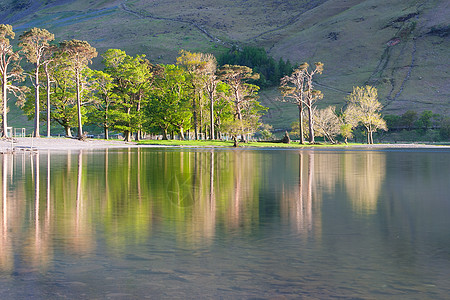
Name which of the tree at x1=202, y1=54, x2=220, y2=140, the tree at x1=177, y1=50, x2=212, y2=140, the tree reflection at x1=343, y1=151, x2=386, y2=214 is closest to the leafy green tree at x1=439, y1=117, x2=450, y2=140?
the tree at x1=202, y1=54, x2=220, y2=140

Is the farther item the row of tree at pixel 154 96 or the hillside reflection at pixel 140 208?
the row of tree at pixel 154 96

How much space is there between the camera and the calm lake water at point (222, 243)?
728cm

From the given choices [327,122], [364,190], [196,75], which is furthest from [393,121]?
[364,190]

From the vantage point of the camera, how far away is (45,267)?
8.20 m

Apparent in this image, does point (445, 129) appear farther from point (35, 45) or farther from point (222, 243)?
point (222, 243)

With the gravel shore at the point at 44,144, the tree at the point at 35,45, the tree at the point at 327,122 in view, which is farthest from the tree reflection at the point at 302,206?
the tree at the point at 327,122

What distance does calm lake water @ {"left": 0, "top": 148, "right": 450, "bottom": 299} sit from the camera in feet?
23.9

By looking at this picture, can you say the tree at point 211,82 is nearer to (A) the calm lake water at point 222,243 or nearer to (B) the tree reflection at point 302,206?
(B) the tree reflection at point 302,206

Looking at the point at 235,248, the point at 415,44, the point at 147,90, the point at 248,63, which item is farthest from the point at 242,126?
the point at 415,44

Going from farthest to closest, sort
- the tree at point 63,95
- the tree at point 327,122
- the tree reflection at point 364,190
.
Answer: the tree at point 327,122, the tree at point 63,95, the tree reflection at point 364,190

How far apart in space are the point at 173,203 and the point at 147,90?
78017mm

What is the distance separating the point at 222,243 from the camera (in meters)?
9.93

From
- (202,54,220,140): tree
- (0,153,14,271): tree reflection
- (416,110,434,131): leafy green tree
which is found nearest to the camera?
(0,153,14,271): tree reflection

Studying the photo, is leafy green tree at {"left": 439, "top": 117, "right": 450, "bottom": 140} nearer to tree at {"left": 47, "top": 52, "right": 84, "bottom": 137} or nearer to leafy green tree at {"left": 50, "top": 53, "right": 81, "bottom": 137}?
leafy green tree at {"left": 50, "top": 53, "right": 81, "bottom": 137}
